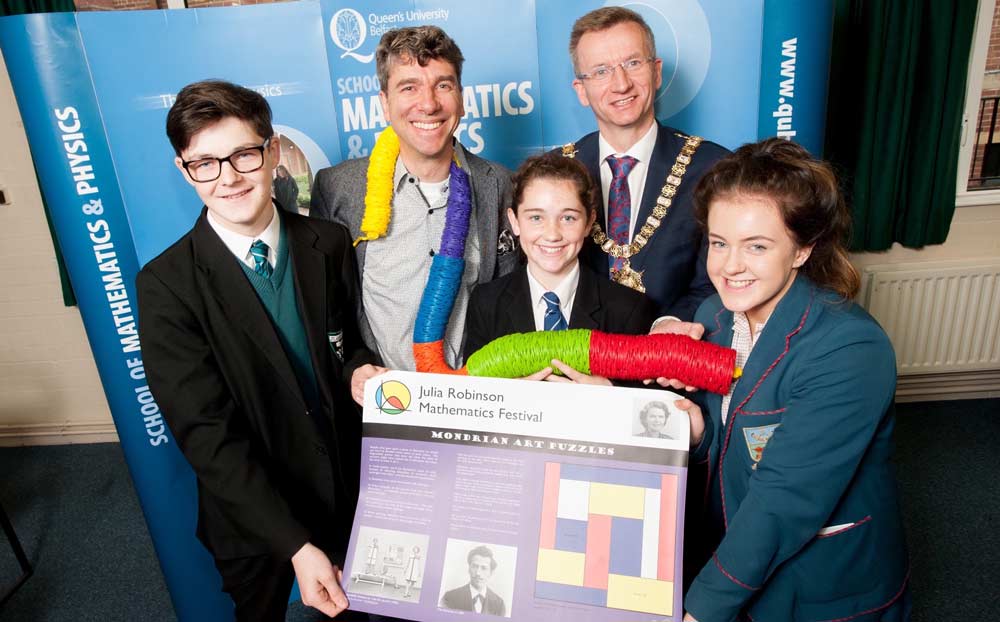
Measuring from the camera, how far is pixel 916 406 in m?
4.92

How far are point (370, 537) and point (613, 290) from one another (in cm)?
110

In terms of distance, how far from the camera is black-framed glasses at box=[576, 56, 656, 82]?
2318mm

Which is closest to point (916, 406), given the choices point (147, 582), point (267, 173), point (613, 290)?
point (613, 290)

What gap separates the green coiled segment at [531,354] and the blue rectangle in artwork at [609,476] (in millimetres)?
267

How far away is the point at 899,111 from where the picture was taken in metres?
3.99

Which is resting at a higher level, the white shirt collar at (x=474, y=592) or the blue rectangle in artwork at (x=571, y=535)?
the blue rectangle in artwork at (x=571, y=535)

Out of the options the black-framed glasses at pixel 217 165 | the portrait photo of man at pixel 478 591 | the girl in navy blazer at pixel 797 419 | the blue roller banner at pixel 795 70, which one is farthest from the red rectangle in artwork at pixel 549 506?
the blue roller banner at pixel 795 70

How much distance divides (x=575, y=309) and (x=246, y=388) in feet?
3.59

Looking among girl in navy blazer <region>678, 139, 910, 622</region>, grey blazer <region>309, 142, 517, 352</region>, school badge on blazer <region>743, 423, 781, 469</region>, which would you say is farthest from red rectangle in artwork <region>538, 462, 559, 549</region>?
grey blazer <region>309, 142, 517, 352</region>

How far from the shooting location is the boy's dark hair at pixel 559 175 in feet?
6.69

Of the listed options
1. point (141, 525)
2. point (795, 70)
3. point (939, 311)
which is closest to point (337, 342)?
point (795, 70)

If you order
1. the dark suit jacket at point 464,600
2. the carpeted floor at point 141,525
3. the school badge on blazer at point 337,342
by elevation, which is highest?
the school badge on blazer at point 337,342

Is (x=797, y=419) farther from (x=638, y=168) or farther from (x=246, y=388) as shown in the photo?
(x=246, y=388)

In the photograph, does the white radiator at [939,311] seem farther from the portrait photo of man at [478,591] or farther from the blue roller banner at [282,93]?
the portrait photo of man at [478,591]
